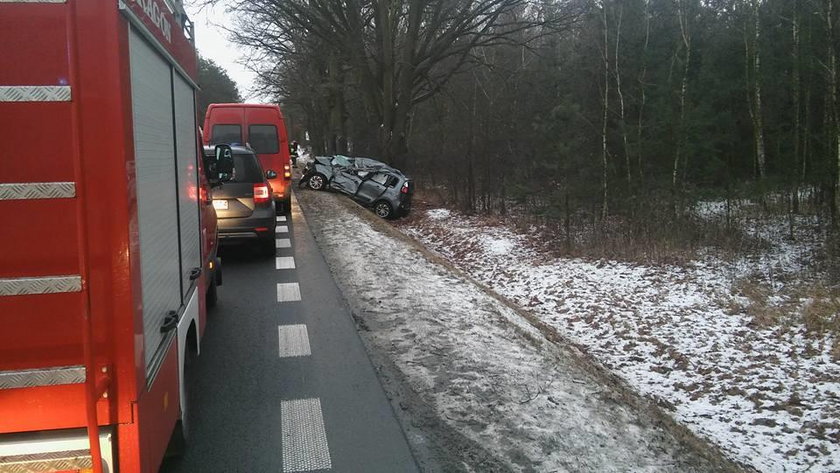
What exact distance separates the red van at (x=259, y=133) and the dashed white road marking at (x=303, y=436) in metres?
11.4

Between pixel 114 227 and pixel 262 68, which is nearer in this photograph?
pixel 114 227

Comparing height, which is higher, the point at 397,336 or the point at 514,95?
the point at 514,95

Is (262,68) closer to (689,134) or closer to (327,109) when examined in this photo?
(327,109)

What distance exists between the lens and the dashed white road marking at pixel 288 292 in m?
8.19

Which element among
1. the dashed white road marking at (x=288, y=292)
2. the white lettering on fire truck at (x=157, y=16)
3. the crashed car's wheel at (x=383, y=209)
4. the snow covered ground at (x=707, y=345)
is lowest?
the snow covered ground at (x=707, y=345)

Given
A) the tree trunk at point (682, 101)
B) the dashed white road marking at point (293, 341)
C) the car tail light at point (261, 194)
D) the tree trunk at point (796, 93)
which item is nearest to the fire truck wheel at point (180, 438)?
the dashed white road marking at point (293, 341)

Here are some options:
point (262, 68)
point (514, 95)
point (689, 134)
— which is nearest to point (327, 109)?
point (262, 68)

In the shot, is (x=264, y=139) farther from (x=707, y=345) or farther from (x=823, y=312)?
(x=823, y=312)

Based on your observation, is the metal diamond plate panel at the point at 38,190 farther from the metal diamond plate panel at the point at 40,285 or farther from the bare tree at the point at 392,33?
the bare tree at the point at 392,33

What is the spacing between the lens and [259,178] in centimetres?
1075

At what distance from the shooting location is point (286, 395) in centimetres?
510

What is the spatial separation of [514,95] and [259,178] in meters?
13.3

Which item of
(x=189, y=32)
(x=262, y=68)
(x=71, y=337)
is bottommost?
(x=71, y=337)

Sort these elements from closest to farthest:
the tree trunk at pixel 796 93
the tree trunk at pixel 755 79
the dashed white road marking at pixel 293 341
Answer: the dashed white road marking at pixel 293 341
the tree trunk at pixel 796 93
the tree trunk at pixel 755 79
